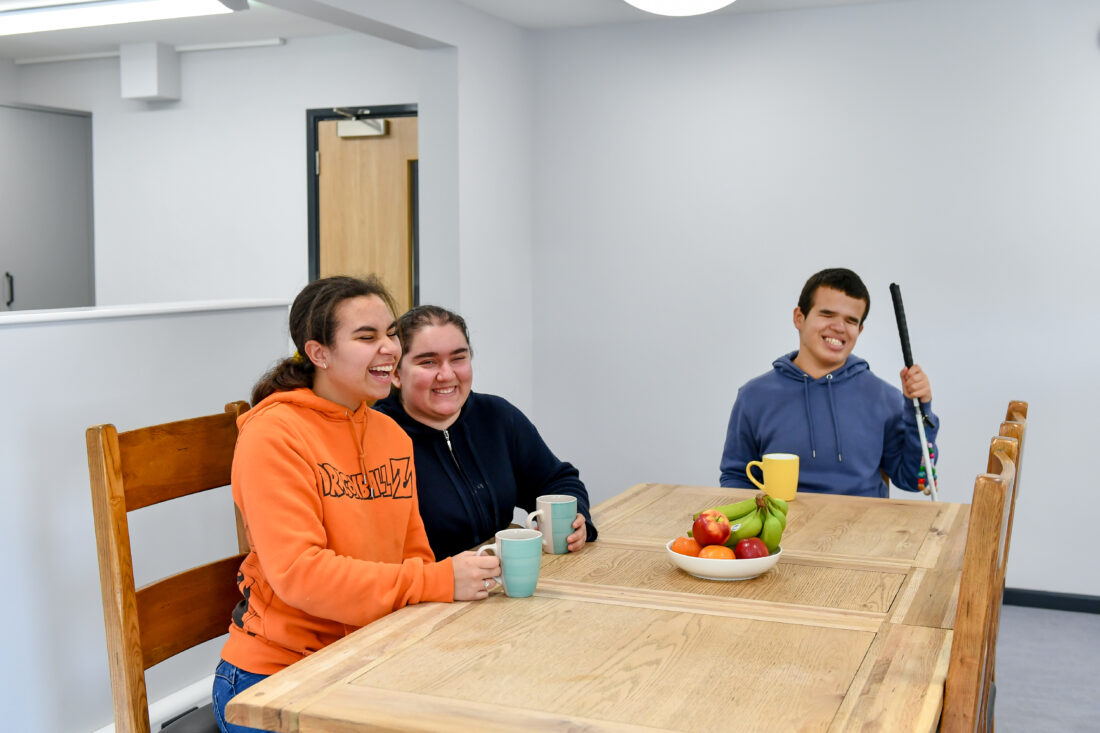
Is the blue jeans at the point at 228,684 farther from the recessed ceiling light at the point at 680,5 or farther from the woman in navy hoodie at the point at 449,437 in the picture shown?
the recessed ceiling light at the point at 680,5

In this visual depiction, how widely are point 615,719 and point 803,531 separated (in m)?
1.06

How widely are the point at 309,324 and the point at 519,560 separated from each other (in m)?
0.55

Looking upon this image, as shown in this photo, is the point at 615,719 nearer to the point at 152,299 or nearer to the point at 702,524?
the point at 702,524

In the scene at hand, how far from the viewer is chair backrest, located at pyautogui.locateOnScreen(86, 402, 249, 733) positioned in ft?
5.14

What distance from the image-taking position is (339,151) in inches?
199

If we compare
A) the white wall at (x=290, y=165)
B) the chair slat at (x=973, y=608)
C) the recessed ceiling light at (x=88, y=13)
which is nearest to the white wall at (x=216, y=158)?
the white wall at (x=290, y=165)

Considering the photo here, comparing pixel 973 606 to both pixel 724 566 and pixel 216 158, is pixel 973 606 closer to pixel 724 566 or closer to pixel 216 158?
pixel 724 566

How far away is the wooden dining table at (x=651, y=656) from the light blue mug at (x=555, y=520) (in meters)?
0.03

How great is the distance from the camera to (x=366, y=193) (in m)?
5.01

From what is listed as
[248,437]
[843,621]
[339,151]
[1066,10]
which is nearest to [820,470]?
[843,621]

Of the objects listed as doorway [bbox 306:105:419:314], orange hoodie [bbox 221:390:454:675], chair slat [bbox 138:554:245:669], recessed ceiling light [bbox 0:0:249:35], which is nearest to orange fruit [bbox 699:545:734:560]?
orange hoodie [bbox 221:390:454:675]

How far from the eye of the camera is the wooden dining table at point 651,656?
1.17 meters

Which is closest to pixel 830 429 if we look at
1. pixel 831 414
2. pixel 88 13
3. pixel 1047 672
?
pixel 831 414

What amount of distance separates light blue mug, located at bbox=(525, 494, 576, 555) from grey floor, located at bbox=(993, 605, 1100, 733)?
4.97 ft
